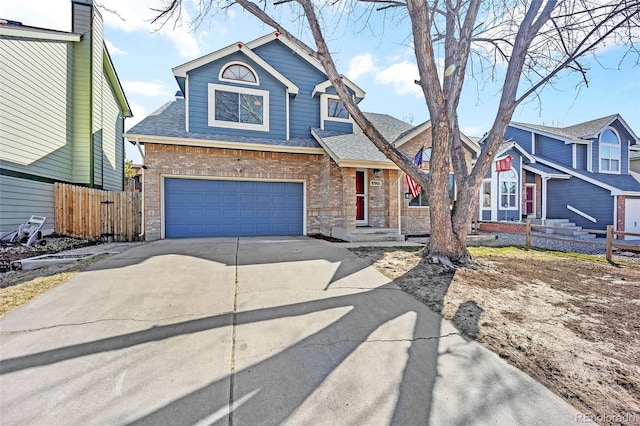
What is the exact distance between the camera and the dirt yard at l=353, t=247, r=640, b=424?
2.42 metres

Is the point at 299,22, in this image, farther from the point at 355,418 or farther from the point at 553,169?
the point at 553,169

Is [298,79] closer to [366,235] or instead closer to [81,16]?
[366,235]

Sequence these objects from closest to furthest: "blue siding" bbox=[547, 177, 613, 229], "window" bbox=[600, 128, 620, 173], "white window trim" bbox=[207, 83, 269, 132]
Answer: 1. "white window trim" bbox=[207, 83, 269, 132]
2. "blue siding" bbox=[547, 177, 613, 229]
3. "window" bbox=[600, 128, 620, 173]

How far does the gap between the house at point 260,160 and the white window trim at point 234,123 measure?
0.12 feet

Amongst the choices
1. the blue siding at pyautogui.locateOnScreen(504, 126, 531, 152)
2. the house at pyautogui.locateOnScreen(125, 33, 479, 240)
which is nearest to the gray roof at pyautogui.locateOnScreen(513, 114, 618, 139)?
the blue siding at pyautogui.locateOnScreen(504, 126, 531, 152)

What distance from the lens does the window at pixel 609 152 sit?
1733 centimetres

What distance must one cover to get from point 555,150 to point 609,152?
113 inches

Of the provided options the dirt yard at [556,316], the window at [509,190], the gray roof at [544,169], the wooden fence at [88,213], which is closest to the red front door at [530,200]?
the gray roof at [544,169]

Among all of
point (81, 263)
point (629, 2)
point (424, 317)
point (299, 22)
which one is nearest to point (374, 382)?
point (424, 317)

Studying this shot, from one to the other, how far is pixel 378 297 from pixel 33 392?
3.81 m

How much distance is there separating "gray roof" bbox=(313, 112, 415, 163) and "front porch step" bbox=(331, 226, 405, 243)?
2.46 m

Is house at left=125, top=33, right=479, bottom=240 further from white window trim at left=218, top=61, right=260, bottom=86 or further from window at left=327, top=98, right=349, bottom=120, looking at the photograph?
window at left=327, top=98, right=349, bottom=120

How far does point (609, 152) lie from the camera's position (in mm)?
17531

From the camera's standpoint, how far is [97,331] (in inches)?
124
